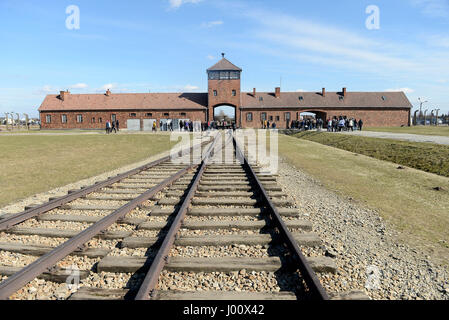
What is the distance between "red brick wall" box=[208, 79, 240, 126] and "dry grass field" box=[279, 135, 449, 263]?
40.2 metres

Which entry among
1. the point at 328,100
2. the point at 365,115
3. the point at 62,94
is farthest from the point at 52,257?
the point at 62,94

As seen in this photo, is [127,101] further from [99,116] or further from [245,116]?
[245,116]

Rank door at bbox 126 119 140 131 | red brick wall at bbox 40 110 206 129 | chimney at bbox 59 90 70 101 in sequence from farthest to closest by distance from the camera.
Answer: chimney at bbox 59 90 70 101 → red brick wall at bbox 40 110 206 129 → door at bbox 126 119 140 131

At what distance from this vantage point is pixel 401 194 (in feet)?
21.2

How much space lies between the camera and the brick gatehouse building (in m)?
49.8

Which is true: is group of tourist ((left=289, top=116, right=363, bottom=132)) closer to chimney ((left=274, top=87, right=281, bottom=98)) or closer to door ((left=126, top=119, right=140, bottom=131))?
chimney ((left=274, top=87, right=281, bottom=98))

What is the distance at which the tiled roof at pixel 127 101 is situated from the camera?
168 ft

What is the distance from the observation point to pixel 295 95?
5491cm

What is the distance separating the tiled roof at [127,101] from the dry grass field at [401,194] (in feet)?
137

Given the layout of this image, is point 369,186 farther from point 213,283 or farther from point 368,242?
point 213,283

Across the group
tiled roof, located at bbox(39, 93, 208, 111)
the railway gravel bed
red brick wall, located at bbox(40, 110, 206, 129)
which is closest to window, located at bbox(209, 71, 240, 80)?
tiled roof, located at bbox(39, 93, 208, 111)

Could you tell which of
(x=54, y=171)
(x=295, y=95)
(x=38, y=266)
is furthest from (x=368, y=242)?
(x=295, y=95)

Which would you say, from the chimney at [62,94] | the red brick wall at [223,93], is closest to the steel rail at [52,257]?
the red brick wall at [223,93]
